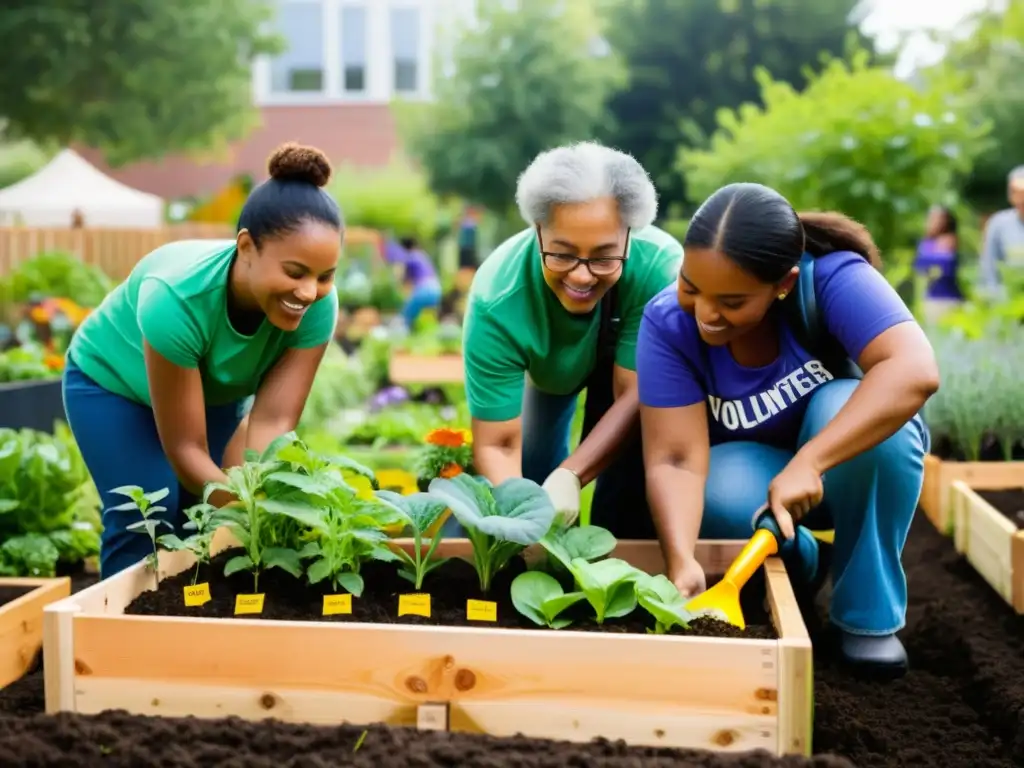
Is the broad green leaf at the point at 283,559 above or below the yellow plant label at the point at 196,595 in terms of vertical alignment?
above

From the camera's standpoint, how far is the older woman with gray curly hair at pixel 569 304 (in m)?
2.67

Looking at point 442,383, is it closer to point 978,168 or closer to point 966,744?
point 966,744

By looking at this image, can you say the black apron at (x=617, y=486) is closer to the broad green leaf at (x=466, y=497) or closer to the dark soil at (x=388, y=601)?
the dark soil at (x=388, y=601)

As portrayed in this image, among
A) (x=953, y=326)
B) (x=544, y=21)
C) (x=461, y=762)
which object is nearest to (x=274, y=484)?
(x=461, y=762)

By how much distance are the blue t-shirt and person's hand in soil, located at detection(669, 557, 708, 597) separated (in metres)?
0.38

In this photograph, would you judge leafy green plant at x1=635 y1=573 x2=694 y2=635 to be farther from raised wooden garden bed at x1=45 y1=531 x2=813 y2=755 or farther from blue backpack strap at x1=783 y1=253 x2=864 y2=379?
blue backpack strap at x1=783 y1=253 x2=864 y2=379

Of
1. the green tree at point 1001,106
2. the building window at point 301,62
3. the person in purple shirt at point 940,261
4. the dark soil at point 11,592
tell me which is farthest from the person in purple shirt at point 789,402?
the building window at point 301,62

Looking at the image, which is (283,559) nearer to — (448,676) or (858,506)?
(448,676)

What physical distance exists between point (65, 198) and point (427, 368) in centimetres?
993

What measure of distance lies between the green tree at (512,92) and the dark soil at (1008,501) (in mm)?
13636

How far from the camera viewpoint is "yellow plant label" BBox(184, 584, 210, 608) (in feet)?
7.84

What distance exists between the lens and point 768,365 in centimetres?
273

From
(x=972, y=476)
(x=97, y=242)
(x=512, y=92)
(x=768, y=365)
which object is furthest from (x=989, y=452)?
(x=512, y=92)

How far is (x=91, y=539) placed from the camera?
4.07 m
